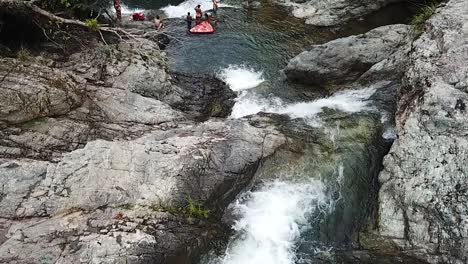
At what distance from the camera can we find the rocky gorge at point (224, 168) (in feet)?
25.7

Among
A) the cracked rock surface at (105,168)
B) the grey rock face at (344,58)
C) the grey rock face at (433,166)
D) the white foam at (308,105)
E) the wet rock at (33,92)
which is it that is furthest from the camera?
the grey rock face at (344,58)

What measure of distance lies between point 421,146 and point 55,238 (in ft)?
24.2

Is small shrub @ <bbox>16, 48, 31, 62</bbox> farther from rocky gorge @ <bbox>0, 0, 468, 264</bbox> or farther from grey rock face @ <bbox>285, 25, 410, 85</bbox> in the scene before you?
grey rock face @ <bbox>285, 25, 410, 85</bbox>

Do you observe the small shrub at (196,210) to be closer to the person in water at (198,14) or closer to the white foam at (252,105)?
the white foam at (252,105)

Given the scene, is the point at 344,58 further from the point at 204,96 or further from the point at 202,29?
the point at 202,29

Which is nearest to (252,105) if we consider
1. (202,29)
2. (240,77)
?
(240,77)

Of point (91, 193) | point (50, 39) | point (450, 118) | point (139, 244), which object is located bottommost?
point (139, 244)

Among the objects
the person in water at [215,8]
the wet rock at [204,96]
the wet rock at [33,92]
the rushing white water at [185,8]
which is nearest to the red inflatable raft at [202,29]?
the person in water at [215,8]

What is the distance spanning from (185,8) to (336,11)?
26.3 ft

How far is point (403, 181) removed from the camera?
337 inches

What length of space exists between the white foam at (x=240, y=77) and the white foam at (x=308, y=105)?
992 mm

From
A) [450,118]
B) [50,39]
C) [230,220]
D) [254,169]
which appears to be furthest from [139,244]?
[50,39]

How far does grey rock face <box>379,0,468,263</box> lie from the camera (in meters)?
7.78

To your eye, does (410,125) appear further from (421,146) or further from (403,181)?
(403,181)
